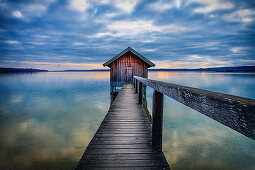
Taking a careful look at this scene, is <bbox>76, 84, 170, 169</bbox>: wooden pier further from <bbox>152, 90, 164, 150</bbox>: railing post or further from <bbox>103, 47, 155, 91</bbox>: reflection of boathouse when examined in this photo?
<bbox>103, 47, 155, 91</bbox>: reflection of boathouse

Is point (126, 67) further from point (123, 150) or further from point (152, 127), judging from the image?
point (123, 150)

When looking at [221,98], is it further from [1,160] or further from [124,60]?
[124,60]

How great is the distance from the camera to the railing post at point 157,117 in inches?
103

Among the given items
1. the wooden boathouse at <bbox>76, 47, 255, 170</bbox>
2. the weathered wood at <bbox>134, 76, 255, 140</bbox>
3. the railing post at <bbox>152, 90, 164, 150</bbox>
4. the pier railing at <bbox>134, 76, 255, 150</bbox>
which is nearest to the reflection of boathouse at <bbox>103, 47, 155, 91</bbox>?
the wooden boathouse at <bbox>76, 47, 255, 170</bbox>

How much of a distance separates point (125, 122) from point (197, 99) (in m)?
3.55

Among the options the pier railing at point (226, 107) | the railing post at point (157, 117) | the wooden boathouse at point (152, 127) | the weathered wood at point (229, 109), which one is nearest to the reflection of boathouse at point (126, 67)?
the wooden boathouse at point (152, 127)

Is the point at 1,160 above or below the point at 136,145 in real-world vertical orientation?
below

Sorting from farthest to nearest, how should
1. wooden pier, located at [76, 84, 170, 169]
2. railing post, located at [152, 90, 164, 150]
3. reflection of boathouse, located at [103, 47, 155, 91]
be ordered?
reflection of boathouse, located at [103, 47, 155, 91] → railing post, located at [152, 90, 164, 150] → wooden pier, located at [76, 84, 170, 169]

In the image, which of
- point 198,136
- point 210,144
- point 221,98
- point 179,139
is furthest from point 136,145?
point 198,136

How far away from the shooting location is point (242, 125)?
2.50 feet

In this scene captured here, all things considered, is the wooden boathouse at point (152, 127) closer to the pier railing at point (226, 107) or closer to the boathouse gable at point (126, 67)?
the pier railing at point (226, 107)

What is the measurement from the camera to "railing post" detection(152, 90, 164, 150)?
103 inches

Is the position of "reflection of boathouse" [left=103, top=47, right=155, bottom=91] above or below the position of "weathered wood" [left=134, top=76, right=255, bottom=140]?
above

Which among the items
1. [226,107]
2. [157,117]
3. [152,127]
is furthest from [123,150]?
[226,107]
